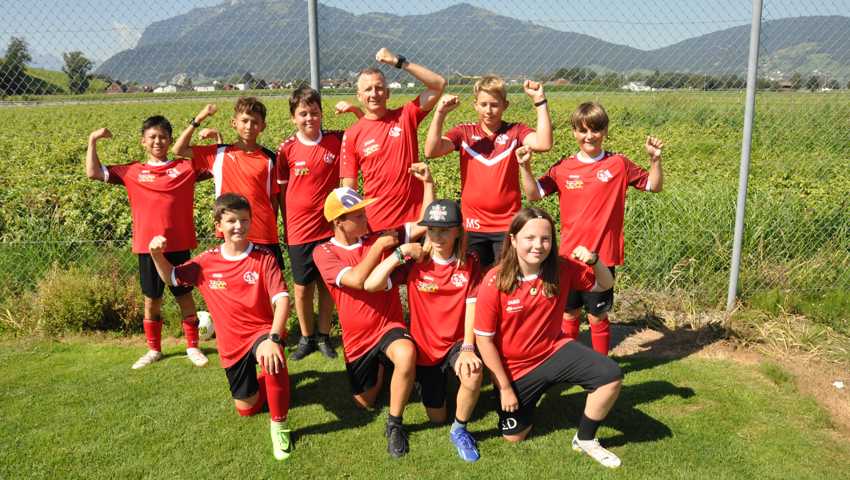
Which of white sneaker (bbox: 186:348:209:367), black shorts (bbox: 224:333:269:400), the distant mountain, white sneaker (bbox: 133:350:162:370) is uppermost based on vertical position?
the distant mountain

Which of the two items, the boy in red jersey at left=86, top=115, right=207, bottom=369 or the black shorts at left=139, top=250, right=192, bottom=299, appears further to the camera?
the black shorts at left=139, top=250, right=192, bottom=299

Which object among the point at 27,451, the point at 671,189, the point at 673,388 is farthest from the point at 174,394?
the point at 671,189

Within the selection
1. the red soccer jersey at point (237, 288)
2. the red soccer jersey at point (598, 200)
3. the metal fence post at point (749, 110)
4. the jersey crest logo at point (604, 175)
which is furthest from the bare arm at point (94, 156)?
the metal fence post at point (749, 110)

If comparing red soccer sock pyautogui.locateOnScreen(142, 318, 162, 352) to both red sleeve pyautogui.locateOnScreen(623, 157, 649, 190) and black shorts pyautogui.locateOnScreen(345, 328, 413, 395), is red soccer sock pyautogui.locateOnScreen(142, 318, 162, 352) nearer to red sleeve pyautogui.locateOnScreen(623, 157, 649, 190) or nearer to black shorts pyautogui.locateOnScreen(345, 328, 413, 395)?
black shorts pyautogui.locateOnScreen(345, 328, 413, 395)

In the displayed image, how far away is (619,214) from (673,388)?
4.43 feet

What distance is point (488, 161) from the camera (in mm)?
4422

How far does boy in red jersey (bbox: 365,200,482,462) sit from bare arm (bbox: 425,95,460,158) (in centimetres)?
78

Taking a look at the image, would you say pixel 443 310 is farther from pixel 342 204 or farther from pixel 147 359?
pixel 147 359

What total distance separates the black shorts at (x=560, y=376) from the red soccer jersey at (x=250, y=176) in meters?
2.38

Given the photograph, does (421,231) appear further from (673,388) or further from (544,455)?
(673,388)

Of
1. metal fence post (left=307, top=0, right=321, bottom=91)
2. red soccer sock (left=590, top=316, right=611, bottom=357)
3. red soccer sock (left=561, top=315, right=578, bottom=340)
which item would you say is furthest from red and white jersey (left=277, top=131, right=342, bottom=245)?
red soccer sock (left=590, top=316, right=611, bottom=357)

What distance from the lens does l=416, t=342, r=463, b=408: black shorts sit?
395 centimetres

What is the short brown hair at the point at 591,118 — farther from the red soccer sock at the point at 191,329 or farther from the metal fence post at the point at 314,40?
the red soccer sock at the point at 191,329

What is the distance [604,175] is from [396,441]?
226 centimetres
